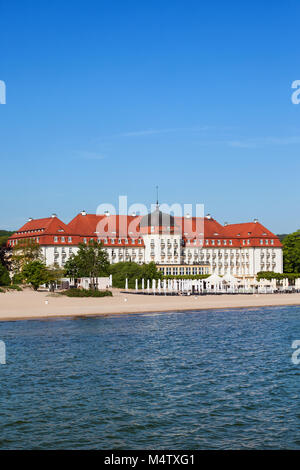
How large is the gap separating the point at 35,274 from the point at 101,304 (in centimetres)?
1711

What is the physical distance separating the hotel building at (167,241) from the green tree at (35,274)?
3482 centimetres

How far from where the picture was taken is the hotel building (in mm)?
117000

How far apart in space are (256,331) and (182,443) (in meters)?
25.8

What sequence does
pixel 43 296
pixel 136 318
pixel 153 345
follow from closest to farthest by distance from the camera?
pixel 153 345, pixel 136 318, pixel 43 296

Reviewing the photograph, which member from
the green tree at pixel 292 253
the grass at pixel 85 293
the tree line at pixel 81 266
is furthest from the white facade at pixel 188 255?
the grass at pixel 85 293

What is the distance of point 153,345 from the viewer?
35156mm

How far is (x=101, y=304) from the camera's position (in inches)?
2484

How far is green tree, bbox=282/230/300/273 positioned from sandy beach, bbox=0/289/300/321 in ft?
156

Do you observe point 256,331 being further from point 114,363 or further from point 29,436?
point 29,436

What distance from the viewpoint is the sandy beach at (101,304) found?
53.7 m

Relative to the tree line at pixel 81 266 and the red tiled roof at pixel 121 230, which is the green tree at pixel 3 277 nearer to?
the tree line at pixel 81 266

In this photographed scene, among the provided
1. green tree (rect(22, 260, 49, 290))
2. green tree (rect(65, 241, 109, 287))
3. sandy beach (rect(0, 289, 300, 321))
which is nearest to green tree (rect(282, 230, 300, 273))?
sandy beach (rect(0, 289, 300, 321))

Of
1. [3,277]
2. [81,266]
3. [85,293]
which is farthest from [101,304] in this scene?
[3,277]
